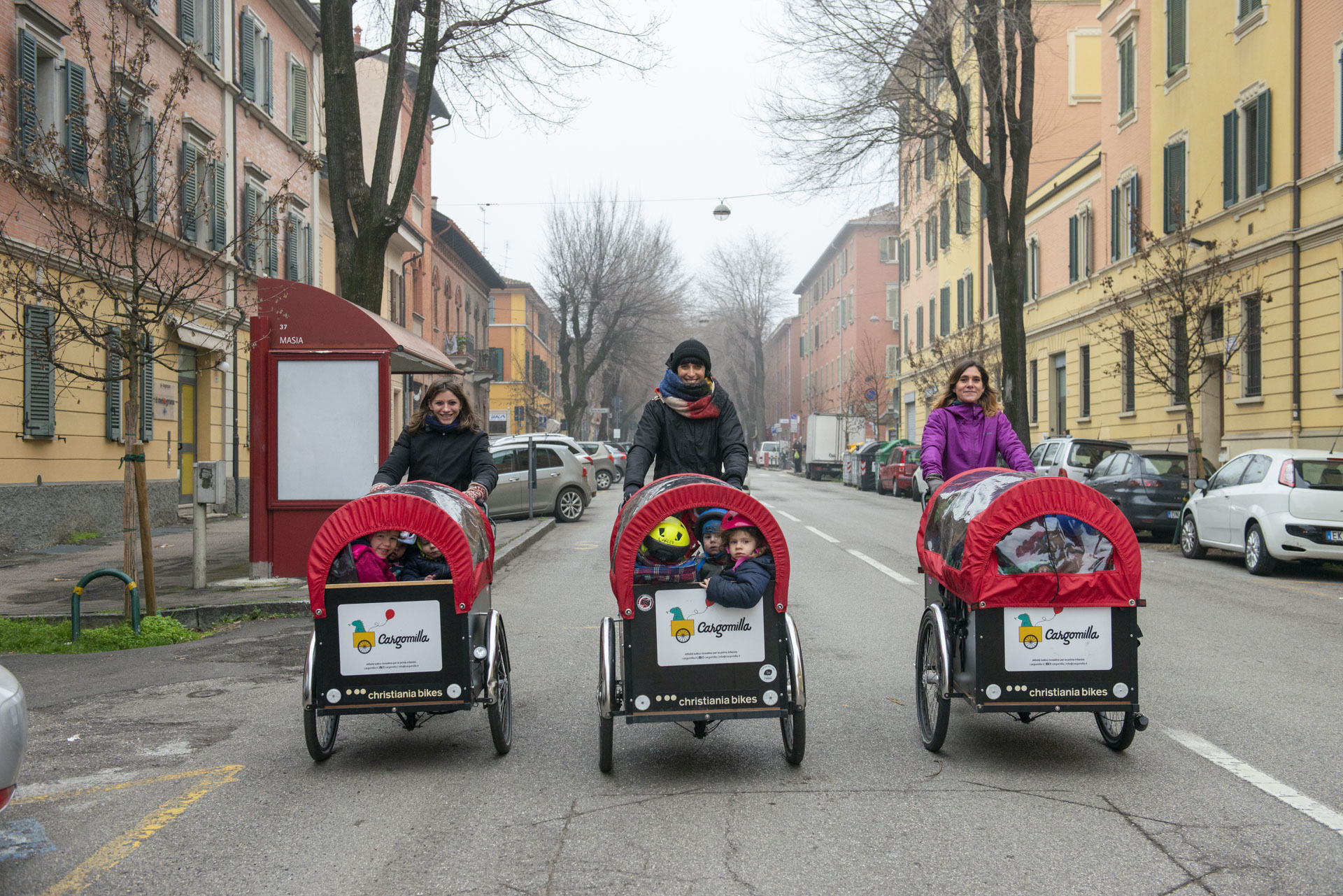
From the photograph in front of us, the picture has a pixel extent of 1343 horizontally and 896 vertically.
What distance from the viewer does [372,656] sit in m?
5.40

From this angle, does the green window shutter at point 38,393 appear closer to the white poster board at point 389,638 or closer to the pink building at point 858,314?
the white poster board at point 389,638

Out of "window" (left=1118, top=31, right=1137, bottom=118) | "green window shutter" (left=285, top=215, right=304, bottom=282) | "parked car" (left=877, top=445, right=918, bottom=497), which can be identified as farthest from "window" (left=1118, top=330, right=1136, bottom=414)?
"green window shutter" (left=285, top=215, right=304, bottom=282)

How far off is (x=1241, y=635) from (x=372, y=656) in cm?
713

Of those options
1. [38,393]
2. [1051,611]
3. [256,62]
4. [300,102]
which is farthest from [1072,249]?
[1051,611]

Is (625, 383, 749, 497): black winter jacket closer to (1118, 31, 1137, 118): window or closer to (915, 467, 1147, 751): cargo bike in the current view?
(915, 467, 1147, 751): cargo bike

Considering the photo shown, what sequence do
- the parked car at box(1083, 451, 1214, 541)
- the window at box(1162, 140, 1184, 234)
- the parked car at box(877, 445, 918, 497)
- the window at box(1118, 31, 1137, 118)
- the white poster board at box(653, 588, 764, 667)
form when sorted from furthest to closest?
the parked car at box(877, 445, 918, 497)
the window at box(1118, 31, 1137, 118)
the window at box(1162, 140, 1184, 234)
the parked car at box(1083, 451, 1214, 541)
the white poster board at box(653, 588, 764, 667)

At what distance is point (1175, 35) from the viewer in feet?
88.4

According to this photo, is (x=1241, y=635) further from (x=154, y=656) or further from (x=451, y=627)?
(x=154, y=656)

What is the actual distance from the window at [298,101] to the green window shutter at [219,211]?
5475 mm

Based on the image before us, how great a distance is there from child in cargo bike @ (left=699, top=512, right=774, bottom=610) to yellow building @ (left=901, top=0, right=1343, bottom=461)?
16.9 meters

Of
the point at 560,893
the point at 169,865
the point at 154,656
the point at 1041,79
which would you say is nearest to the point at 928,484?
the point at 560,893

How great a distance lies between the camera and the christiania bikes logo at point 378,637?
5391 millimetres

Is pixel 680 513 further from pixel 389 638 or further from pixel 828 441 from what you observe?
pixel 828 441

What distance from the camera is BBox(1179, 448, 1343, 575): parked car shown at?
525 inches
